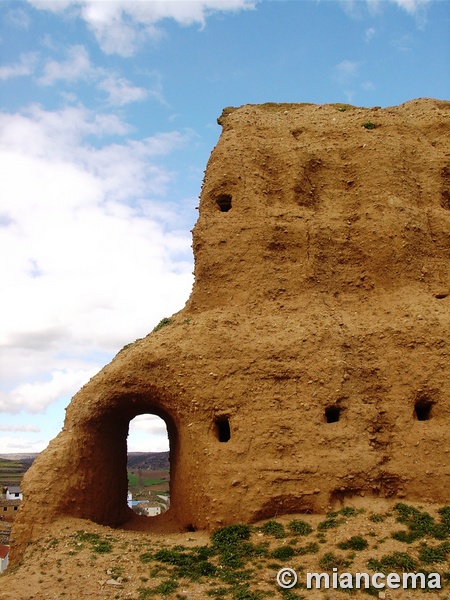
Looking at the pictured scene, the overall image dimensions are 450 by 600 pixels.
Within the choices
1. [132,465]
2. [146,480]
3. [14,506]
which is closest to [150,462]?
[132,465]

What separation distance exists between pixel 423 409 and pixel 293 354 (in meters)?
3.95

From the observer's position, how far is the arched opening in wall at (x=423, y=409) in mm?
15094

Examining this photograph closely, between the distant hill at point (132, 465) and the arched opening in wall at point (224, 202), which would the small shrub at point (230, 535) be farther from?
the distant hill at point (132, 465)

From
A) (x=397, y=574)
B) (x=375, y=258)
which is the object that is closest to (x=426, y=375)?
(x=375, y=258)

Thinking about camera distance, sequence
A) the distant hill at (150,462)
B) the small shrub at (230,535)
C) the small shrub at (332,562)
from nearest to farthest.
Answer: the small shrub at (332,562) → the small shrub at (230,535) → the distant hill at (150,462)

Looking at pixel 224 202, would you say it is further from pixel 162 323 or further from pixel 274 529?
pixel 274 529

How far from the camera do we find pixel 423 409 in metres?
15.3

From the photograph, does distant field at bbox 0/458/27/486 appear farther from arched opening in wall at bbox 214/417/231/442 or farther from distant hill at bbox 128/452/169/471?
arched opening in wall at bbox 214/417/231/442

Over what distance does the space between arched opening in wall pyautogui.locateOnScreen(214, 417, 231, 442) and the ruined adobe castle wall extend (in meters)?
0.04

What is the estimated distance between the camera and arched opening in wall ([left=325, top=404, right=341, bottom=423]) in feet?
49.3

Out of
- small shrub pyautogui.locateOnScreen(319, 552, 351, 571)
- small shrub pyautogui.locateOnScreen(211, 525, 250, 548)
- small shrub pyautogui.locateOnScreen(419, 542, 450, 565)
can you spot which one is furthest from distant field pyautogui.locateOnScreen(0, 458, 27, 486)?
small shrub pyautogui.locateOnScreen(419, 542, 450, 565)

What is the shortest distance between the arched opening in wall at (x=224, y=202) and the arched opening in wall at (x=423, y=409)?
873 centimetres

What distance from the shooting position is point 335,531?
13.0 meters

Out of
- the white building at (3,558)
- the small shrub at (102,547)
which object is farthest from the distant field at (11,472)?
the small shrub at (102,547)
